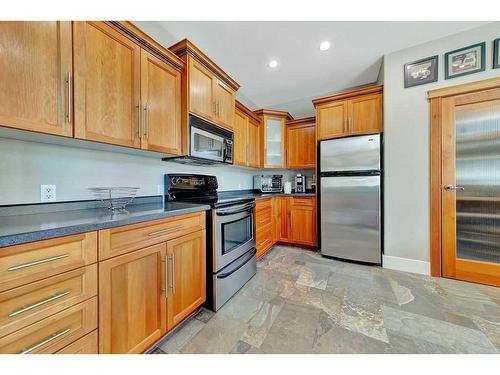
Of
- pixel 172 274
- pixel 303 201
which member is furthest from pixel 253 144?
pixel 172 274

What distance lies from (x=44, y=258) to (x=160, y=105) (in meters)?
1.28

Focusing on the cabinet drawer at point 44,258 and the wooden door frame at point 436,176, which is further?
the wooden door frame at point 436,176

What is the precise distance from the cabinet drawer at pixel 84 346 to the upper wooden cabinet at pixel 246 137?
2.14 metres

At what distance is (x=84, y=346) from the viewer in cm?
87

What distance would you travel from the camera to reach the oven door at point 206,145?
5.91 ft

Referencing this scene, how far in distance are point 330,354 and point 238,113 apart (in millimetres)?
2761

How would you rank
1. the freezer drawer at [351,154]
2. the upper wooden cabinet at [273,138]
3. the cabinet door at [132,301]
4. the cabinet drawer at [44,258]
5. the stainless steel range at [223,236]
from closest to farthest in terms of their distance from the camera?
1. the cabinet drawer at [44,258]
2. the cabinet door at [132,301]
3. the stainless steel range at [223,236]
4. the freezer drawer at [351,154]
5. the upper wooden cabinet at [273,138]

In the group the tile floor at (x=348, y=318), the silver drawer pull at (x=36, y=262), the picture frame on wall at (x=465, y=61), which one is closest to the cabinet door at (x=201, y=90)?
the silver drawer pull at (x=36, y=262)

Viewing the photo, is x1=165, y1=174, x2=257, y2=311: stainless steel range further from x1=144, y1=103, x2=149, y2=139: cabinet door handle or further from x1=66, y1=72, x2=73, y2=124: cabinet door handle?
x1=66, y1=72, x2=73, y2=124: cabinet door handle

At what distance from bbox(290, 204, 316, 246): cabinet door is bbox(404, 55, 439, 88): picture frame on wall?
206 centimetres

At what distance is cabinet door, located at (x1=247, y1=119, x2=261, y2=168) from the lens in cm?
306

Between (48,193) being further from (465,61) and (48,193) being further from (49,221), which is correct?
(465,61)

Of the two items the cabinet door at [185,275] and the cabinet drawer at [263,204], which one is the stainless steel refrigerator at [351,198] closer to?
the cabinet drawer at [263,204]
